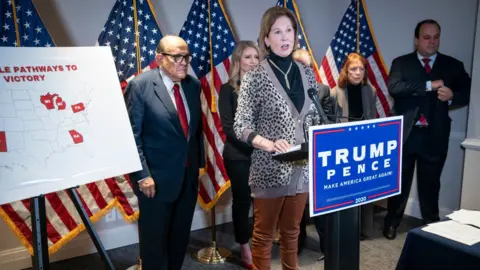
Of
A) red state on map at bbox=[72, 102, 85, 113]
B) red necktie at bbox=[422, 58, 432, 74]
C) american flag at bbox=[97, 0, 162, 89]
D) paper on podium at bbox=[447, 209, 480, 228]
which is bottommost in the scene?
paper on podium at bbox=[447, 209, 480, 228]

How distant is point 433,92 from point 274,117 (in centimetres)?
200

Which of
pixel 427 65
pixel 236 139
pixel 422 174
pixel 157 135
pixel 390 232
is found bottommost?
pixel 390 232

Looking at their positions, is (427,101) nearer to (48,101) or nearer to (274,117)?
(274,117)

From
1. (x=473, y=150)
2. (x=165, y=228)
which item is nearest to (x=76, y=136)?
(x=165, y=228)

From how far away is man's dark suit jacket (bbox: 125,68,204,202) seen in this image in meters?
2.00

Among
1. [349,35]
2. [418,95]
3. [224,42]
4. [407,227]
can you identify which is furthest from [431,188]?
[224,42]

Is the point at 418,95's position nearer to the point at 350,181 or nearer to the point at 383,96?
the point at 383,96

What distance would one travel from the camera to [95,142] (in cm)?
176

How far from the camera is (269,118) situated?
165 centimetres

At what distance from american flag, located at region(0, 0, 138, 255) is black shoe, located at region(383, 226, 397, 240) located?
2.05m

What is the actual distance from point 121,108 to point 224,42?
4.85 ft

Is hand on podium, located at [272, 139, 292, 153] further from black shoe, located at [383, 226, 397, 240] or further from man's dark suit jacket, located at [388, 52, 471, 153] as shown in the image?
black shoe, located at [383, 226, 397, 240]

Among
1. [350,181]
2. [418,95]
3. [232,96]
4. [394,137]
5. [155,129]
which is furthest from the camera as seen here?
[418,95]

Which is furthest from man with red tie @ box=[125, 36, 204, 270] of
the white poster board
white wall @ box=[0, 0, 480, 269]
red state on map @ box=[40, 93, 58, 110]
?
white wall @ box=[0, 0, 480, 269]
